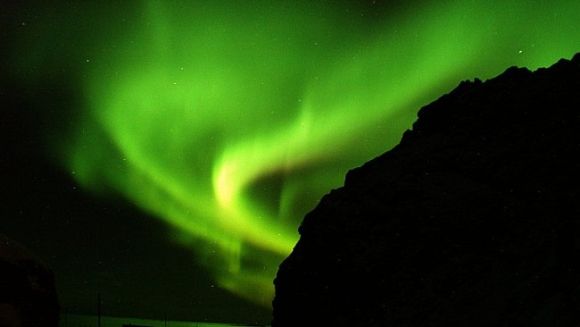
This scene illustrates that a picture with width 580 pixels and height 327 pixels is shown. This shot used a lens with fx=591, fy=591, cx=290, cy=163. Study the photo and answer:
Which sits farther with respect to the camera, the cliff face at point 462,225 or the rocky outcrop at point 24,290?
the rocky outcrop at point 24,290

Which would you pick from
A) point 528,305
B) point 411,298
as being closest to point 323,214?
point 411,298

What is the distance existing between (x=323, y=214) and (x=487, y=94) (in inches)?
143

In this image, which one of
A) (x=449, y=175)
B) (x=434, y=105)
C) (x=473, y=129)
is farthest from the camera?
(x=434, y=105)

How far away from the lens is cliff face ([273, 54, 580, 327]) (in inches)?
281

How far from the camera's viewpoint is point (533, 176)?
27.7 ft

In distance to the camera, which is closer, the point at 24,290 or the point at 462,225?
the point at 462,225

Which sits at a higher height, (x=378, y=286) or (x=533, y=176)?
(x=533, y=176)

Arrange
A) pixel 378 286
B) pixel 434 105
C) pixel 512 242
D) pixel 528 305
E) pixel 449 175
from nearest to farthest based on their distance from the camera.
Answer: pixel 528 305, pixel 512 242, pixel 378 286, pixel 449 175, pixel 434 105

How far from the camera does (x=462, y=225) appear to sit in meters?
8.48

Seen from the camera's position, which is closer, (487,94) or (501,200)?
(501,200)

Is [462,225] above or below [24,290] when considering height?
below

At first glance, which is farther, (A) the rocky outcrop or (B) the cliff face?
(A) the rocky outcrop

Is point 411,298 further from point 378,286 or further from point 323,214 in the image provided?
point 323,214

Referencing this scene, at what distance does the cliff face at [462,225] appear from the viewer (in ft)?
23.4
